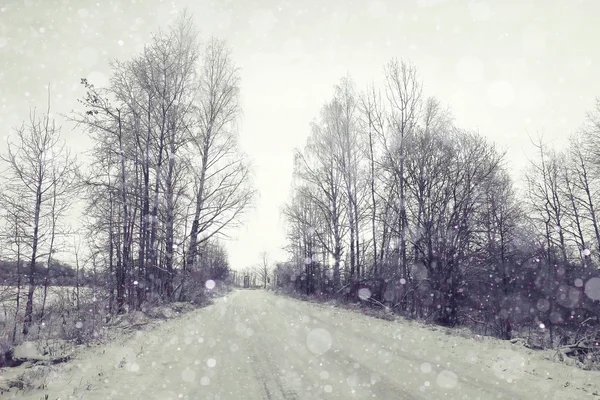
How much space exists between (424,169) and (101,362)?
521 inches

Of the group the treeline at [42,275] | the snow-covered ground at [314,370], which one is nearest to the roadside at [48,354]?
the snow-covered ground at [314,370]

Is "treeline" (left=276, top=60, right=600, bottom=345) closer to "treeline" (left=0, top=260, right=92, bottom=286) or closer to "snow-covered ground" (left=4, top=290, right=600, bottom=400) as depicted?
"snow-covered ground" (left=4, top=290, right=600, bottom=400)

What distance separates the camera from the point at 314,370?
5527mm

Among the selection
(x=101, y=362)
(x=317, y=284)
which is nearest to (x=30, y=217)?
(x=101, y=362)

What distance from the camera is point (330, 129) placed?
2183 cm

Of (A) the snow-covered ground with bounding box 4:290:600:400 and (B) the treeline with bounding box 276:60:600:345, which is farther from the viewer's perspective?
(B) the treeline with bounding box 276:60:600:345

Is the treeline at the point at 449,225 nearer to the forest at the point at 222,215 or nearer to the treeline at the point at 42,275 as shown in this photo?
the forest at the point at 222,215

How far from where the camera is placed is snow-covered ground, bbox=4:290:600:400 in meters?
4.47

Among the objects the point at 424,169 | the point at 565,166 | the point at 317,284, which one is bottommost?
the point at 317,284

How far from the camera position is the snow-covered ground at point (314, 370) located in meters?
4.47

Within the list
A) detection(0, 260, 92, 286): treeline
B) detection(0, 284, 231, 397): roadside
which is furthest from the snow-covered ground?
detection(0, 260, 92, 286): treeline

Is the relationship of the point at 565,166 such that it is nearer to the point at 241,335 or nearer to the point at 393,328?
the point at 393,328

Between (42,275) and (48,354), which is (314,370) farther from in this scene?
(42,275)

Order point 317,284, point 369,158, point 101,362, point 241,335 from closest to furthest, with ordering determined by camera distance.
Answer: point 101,362 < point 241,335 < point 369,158 < point 317,284
